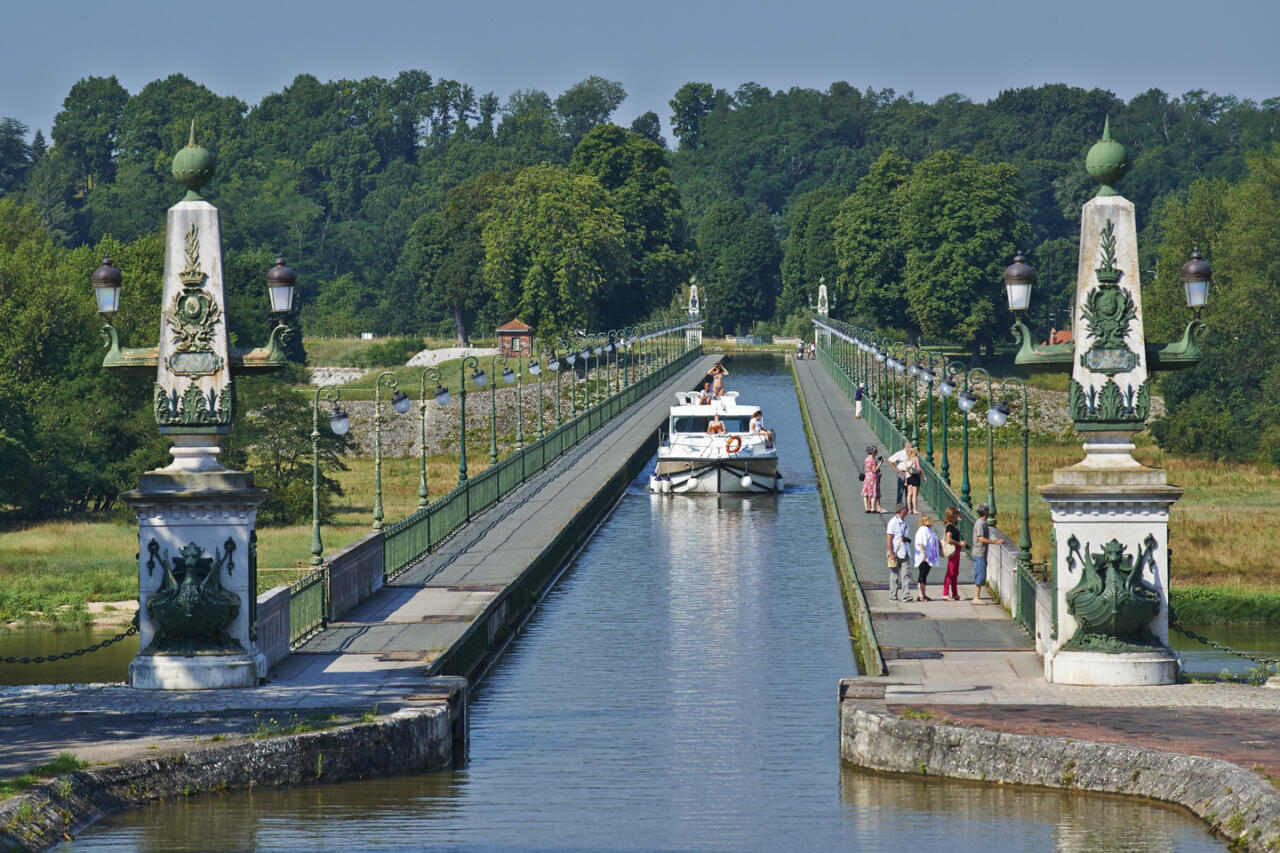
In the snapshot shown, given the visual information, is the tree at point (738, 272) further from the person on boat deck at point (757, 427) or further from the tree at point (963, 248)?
the person on boat deck at point (757, 427)

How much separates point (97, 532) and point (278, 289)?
99.8 feet

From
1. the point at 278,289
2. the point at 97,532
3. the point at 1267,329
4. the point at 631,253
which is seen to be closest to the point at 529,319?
the point at 631,253

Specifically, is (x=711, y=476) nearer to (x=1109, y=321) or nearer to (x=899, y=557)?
(x=899, y=557)

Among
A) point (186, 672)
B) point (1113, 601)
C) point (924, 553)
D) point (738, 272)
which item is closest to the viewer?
point (1113, 601)

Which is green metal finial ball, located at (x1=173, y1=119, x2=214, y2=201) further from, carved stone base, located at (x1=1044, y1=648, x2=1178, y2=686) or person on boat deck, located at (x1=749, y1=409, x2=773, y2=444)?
person on boat deck, located at (x1=749, y1=409, x2=773, y2=444)

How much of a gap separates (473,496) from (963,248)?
81818 mm

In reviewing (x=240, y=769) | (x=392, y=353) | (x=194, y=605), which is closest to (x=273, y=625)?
(x=194, y=605)

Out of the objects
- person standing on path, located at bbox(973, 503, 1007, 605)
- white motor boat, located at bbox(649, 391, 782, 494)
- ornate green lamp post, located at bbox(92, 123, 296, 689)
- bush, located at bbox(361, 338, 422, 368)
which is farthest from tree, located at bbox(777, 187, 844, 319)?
ornate green lamp post, located at bbox(92, 123, 296, 689)

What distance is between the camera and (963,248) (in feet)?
393

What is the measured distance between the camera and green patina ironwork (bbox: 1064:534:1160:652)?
21438 mm

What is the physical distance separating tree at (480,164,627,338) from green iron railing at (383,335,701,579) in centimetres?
3468

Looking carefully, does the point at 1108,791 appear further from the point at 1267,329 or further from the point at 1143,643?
the point at 1267,329

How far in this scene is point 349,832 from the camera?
17.3 metres

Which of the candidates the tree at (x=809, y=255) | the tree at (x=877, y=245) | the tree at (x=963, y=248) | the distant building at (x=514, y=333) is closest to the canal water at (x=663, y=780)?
the tree at (x=963, y=248)
